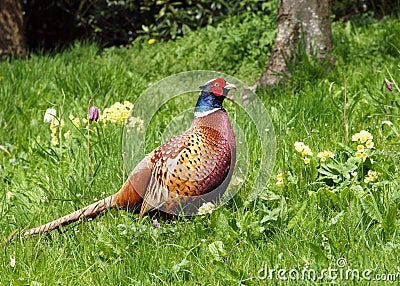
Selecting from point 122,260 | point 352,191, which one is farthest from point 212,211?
point 352,191

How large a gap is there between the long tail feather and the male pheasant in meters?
0.16

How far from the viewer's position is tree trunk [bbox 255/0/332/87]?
5.23m

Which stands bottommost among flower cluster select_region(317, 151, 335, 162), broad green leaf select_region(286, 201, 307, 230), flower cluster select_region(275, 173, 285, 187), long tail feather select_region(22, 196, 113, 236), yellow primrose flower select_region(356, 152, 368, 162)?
long tail feather select_region(22, 196, 113, 236)

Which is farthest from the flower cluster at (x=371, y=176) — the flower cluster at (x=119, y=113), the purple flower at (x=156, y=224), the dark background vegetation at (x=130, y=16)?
the dark background vegetation at (x=130, y=16)

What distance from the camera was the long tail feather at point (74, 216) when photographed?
3.10 m

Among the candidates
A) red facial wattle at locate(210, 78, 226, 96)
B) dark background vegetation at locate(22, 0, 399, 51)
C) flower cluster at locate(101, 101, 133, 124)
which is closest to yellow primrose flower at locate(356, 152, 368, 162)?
red facial wattle at locate(210, 78, 226, 96)

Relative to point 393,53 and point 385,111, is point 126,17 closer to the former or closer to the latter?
point 393,53

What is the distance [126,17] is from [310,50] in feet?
16.8

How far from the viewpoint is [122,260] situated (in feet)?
9.29

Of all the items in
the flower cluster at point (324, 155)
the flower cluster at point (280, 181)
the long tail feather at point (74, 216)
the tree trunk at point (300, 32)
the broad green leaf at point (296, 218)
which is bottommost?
the long tail feather at point (74, 216)

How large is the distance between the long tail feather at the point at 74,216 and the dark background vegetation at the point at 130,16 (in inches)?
192

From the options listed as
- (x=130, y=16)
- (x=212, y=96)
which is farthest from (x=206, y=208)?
(x=130, y=16)

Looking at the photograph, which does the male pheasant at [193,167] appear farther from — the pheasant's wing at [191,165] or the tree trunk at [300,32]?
the tree trunk at [300,32]

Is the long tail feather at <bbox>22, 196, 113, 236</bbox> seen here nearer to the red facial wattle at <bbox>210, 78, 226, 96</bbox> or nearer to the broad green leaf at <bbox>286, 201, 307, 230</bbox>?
the red facial wattle at <bbox>210, 78, 226, 96</bbox>
